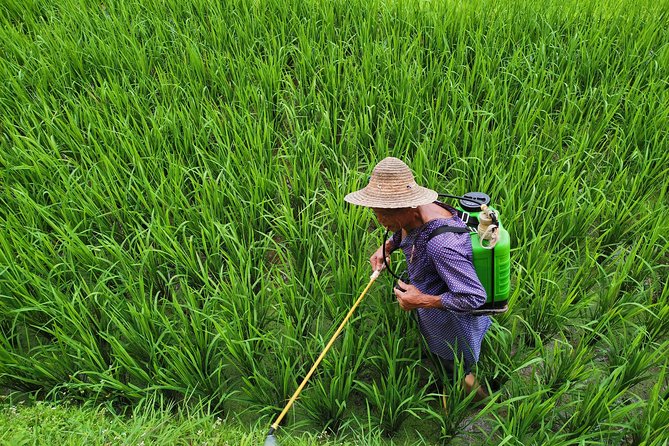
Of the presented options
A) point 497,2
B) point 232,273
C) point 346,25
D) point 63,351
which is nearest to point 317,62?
point 346,25

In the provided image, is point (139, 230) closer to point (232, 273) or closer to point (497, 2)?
point (232, 273)

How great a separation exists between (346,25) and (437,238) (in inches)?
99.7

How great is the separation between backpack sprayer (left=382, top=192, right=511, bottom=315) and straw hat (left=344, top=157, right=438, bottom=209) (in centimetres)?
12

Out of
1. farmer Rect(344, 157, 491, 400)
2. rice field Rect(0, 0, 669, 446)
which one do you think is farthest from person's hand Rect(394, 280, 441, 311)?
rice field Rect(0, 0, 669, 446)

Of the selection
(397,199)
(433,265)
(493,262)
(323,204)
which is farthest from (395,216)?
(323,204)

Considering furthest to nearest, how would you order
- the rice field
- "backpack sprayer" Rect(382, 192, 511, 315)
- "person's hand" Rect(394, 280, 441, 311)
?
the rice field → "person's hand" Rect(394, 280, 441, 311) → "backpack sprayer" Rect(382, 192, 511, 315)

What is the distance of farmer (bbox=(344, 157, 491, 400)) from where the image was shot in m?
1.38

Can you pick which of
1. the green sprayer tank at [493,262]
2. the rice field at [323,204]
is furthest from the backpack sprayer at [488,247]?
the rice field at [323,204]

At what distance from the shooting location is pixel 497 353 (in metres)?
1.81

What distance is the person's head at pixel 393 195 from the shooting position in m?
1.37

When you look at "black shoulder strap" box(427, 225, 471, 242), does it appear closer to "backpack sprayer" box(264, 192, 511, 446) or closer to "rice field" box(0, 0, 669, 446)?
"backpack sprayer" box(264, 192, 511, 446)

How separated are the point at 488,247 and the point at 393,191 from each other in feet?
1.06

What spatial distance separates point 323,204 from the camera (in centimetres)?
227

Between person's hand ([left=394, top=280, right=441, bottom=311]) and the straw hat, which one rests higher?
the straw hat
